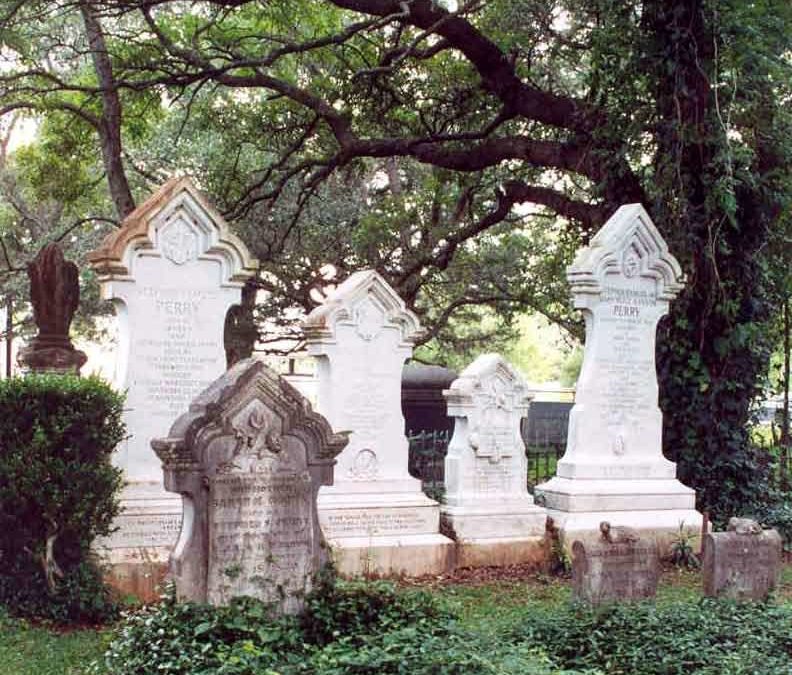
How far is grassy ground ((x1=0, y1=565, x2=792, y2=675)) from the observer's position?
6887 mm

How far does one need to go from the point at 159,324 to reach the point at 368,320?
1993 millimetres

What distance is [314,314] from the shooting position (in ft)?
32.8

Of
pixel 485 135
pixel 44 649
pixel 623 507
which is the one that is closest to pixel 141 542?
pixel 44 649

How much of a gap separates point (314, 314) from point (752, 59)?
546 centimetres

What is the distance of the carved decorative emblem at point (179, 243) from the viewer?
30.5 feet

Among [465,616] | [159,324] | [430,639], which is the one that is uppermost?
[159,324]

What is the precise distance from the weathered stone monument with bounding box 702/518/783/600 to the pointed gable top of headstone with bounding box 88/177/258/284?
4592mm

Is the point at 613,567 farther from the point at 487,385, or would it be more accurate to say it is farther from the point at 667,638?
the point at 487,385

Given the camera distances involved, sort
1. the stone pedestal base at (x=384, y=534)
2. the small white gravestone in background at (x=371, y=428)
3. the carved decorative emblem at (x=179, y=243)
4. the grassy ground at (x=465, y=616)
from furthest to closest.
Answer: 1. the small white gravestone in background at (x=371, y=428)
2. the stone pedestal base at (x=384, y=534)
3. the carved decorative emblem at (x=179, y=243)
4. the grassy ground at (x=465, y=616)

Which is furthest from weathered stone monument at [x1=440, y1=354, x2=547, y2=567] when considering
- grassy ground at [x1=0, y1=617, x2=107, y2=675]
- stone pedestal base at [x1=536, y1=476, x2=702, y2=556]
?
grassy ground at [x1=0, y1=617, x2=107, y2=675]

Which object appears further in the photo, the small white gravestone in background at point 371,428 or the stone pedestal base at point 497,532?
the stone pedestal base at point 497,532

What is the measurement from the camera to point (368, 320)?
10.1m

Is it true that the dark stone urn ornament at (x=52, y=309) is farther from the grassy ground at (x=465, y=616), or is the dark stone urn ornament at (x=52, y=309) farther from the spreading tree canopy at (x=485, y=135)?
the spreading tree canopy at (x=485, y=135)

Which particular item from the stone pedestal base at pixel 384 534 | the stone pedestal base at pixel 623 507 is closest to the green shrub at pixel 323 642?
the stone pedestal base at pixel 384 534
